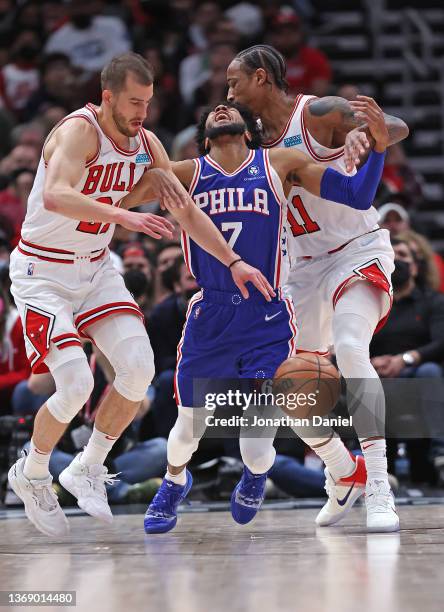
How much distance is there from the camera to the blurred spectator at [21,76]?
12172 mm

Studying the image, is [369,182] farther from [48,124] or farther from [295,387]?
[48,124]

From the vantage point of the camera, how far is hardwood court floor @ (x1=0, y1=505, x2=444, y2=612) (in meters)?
3.68

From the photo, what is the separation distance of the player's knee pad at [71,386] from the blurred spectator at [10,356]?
2.53 metres

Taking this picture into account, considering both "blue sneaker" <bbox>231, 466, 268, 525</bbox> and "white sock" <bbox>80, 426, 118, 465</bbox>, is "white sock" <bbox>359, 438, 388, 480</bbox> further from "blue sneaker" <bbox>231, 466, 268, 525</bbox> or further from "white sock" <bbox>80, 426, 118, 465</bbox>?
"white sock" <bbox>80, 426, 118, 465</bbox>

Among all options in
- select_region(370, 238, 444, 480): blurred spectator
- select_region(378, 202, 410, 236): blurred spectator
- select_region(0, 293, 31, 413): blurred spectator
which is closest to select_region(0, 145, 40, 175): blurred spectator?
select_region(0, 293, 31, 413): blurred spectator

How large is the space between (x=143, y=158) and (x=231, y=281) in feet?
2.38

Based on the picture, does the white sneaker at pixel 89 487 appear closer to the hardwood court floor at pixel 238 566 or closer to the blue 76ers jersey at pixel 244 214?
the hardwood court floor at pixel 238 566

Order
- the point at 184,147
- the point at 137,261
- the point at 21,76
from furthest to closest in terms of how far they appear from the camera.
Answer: the point at 21,76
the point at 184,147
the point at 137,261

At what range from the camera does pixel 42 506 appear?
18.1 ft

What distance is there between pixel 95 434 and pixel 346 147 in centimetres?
182

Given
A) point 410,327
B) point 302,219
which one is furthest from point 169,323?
point 302,219

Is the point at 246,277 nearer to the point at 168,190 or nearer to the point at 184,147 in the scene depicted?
the point at 168,190

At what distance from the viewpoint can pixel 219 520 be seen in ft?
20.4

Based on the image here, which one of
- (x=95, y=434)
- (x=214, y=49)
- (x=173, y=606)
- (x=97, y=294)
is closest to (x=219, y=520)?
(x=95, y=434)
